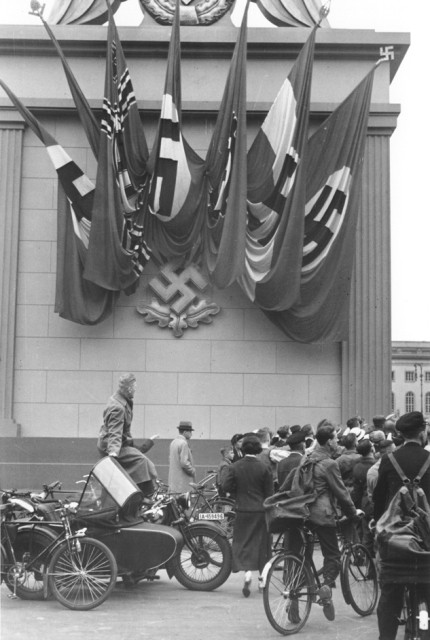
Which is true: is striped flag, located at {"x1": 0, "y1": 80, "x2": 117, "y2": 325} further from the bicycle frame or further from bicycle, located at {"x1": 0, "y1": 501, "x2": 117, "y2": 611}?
the bicycle frame

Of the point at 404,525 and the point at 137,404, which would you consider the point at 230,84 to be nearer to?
the point at 137,404

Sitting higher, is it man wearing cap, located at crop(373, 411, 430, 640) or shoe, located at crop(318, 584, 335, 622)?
man wearing cap, located at crop(373, 411, 430, 640)

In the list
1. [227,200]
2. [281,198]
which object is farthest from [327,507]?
[281,198]

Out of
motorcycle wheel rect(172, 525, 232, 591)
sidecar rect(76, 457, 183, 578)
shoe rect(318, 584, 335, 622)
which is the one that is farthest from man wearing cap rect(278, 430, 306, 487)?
shoe rect(318, 584, 335, 622)

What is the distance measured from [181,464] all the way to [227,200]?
5967 millimetres

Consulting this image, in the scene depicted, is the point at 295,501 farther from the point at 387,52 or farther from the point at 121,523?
the point at 387,52

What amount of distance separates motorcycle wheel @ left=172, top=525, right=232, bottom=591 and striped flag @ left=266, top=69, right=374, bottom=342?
8257 millimetres

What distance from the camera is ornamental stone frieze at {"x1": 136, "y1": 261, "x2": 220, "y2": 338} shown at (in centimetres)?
1833

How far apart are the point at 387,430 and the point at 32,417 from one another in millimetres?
8344

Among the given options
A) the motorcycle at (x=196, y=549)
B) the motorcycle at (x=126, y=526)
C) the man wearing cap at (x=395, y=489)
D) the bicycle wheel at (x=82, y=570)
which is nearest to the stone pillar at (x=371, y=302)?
the motorcycle at (x=196, y=549)

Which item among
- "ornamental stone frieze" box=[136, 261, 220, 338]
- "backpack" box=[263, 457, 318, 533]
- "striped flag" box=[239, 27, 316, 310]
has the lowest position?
"backpack" box=[263, 457, 318, 533]

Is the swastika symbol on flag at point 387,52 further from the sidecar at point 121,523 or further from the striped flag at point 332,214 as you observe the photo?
the sidecar at point 121,523

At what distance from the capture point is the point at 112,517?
927 centimetres

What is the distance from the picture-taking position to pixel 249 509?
10.0 metres
